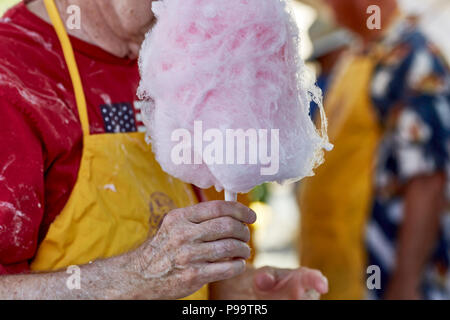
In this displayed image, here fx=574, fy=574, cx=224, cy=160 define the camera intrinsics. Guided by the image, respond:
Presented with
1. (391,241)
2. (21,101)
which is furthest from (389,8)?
(21,101)

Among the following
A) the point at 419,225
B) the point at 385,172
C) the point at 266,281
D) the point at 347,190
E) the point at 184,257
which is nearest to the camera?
the point at 184,257

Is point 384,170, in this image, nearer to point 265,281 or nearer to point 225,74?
point 265,281

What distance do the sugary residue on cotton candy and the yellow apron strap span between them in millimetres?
208

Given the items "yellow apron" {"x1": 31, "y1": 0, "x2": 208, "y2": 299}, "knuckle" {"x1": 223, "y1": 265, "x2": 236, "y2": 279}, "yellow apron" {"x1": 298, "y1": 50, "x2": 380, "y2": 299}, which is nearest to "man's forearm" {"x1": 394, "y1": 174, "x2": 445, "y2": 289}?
"yellow apron" {"x1": 298, "y1": 50, "x2": 380, "y2": 299}

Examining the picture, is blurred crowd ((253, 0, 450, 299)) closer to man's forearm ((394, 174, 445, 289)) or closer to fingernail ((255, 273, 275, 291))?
man's forearm ((394, 174, 445, 289))

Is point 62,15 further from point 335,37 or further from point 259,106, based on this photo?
point 335,37

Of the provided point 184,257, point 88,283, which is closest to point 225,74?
point 184,257

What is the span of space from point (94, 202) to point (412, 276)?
170cm

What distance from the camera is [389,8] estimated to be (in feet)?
9.43

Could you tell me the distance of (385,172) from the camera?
263cm

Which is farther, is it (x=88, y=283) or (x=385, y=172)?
(x=385, y=172)

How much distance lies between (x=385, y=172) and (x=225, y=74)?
5.55ft

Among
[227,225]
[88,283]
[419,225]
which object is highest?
[419,225]

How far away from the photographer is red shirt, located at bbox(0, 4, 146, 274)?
1154 mm
